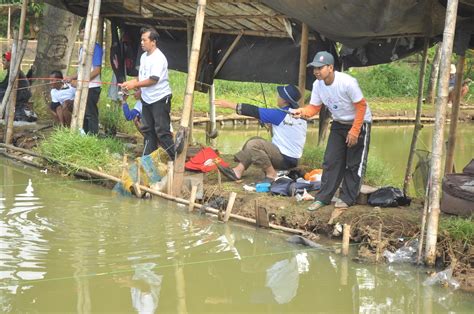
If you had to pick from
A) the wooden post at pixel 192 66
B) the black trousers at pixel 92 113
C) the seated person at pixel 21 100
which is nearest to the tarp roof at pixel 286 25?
the wooden post at pixel 192 66

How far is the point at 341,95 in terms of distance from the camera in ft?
21.5

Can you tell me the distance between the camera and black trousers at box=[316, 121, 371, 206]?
6715 millimetres

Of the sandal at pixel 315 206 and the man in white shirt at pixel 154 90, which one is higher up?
the man in white shirt at pixel 154 90

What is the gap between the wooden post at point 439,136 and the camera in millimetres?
5418

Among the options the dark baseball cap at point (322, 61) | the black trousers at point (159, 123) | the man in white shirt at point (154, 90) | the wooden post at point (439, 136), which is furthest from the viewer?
the black trousers at point (159, 123)

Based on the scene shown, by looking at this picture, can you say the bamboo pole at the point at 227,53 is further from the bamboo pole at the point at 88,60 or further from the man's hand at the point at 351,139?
the man's hand at the point at 351,139

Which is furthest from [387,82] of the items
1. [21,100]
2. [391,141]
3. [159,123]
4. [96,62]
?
[159,123]

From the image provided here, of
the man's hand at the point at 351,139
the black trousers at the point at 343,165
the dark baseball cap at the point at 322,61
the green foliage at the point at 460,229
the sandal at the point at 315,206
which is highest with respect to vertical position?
the dark baseball cap at the point at 322,61

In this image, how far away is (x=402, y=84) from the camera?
950 inches

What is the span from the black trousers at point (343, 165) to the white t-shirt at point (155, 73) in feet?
8.13

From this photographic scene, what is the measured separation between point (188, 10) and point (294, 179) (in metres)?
3.21

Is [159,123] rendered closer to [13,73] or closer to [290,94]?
[290,94]

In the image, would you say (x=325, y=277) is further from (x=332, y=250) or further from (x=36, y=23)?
(x=36, y=23)

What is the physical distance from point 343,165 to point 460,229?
1.53 meters
